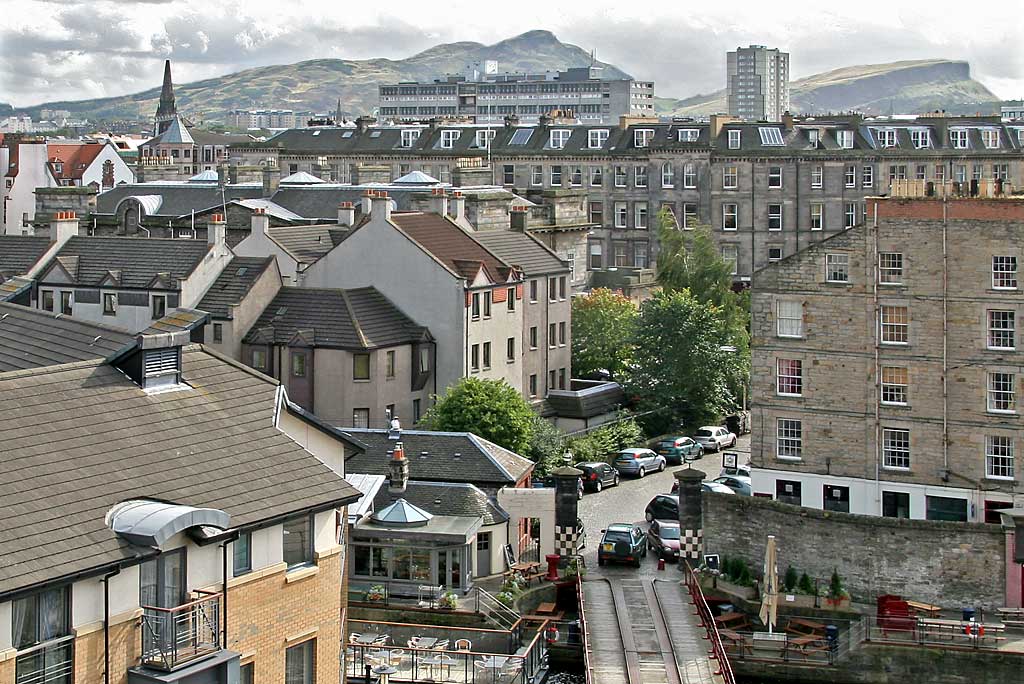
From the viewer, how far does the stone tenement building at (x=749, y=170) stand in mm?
114125

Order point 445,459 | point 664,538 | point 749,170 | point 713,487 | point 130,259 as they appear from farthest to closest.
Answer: point 749,170 < point 130,259 < point 713,487 < point 664,538 < point 445,459

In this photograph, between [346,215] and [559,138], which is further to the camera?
[559,138]

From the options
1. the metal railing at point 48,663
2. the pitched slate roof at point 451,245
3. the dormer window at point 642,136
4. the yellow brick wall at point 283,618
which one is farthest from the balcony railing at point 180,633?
the dormer window at point 642,136

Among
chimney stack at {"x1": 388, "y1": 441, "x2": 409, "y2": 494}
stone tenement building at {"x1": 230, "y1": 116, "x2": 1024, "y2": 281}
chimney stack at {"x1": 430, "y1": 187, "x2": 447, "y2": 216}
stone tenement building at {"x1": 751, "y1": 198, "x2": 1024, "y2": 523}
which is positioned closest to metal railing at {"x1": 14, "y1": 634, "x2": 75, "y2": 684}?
chimney stack at {"x1": 388, "y1": 441, "x2": 409, "y2": 494}

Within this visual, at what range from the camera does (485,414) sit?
196 ft

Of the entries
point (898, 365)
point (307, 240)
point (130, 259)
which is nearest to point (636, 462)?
point (898, 365)

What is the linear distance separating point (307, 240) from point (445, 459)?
20525 millimetres

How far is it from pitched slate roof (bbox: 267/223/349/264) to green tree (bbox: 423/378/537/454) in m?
10.6

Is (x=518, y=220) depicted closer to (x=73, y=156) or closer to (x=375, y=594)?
(x=375, y=594)

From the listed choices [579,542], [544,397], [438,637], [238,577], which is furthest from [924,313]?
[238,577]

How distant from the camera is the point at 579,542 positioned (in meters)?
54.6

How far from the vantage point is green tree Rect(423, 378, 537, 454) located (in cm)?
5959

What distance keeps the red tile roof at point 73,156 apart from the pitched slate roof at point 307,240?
8872 cm

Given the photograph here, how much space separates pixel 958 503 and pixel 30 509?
34721 millimetres
